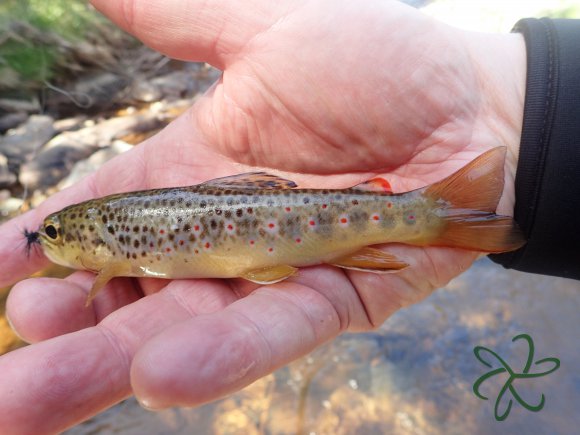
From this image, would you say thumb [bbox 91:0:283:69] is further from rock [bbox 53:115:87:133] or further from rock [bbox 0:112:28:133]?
rock [bbox 0:112:28:133]

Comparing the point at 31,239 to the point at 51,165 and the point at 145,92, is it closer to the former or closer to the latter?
the point at 51,165

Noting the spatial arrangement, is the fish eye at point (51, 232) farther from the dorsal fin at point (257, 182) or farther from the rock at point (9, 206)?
the rock at point (9, 206)

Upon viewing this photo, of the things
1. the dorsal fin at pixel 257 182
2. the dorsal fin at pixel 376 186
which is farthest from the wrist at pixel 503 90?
the dorsal fin at pixel 257 182

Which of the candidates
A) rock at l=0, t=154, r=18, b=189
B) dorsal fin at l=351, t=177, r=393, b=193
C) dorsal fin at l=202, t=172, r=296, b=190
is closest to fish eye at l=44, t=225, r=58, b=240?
dorsal fin at l=202, t=172, r=296, b=190

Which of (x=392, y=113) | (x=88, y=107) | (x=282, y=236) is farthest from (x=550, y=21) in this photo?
(x=88, y=107)

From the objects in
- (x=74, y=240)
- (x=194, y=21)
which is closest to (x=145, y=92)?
(x=194, y=21)

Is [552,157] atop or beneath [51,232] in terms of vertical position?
atop
